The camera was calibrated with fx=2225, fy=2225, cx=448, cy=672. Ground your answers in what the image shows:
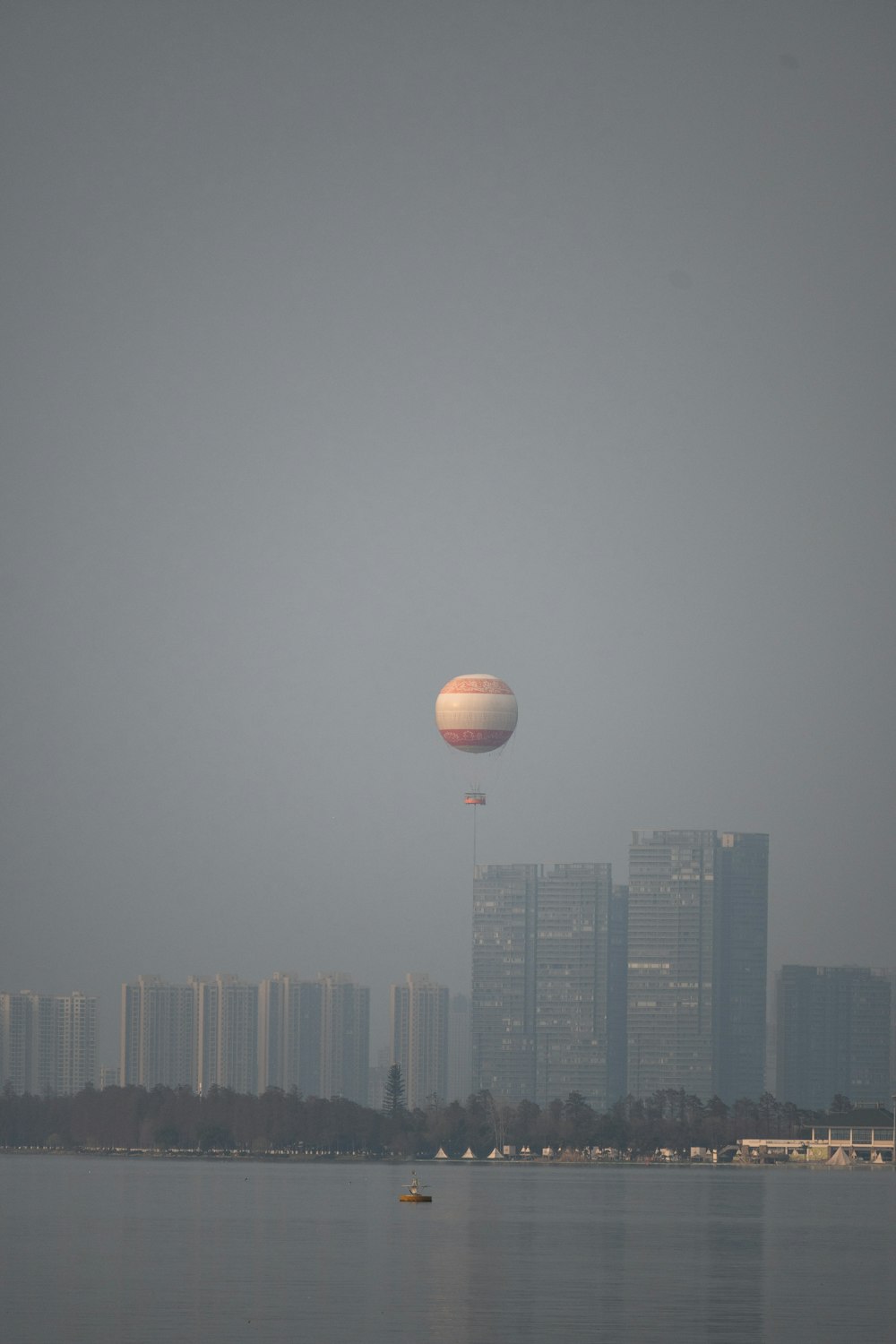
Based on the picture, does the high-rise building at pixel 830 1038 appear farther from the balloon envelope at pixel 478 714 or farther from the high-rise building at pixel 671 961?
the balloon envelope at pixel 478 714

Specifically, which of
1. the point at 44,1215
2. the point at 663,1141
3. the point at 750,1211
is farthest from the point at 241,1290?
the point at 663,1141

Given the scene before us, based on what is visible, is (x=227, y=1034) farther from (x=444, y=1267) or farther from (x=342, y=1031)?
(x=444, y=1267)

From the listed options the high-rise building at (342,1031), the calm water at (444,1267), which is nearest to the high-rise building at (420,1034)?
the high-rise building at (342,1031)

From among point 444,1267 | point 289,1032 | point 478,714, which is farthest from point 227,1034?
point 444,1267

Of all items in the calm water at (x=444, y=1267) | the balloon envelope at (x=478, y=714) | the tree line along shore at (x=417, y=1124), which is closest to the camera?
the calm water at (x=444, y=1267)

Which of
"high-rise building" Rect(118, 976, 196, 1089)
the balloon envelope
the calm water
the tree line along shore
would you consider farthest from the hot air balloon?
"high-rise building" Rect(118, 976, 196, 1089)

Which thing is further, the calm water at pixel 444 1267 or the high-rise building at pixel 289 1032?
the high-rise building at pixel 289 1032

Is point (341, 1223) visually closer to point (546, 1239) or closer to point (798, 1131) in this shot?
point (546, 1239)

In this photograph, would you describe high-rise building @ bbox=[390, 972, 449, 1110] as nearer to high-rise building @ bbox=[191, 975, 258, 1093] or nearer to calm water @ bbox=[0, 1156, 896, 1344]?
high-rise building @ bbox=[191, 975, 258, 1093]
